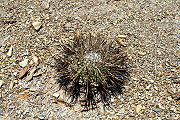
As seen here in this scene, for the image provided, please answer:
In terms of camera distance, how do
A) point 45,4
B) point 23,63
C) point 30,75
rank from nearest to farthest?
point 30,75
point 23,63
point 45,4

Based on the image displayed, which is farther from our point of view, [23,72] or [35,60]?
[35,60]

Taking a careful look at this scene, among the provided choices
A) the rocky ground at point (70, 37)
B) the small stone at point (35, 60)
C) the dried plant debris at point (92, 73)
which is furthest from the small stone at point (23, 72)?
the dried plant debris at point (92, 73)

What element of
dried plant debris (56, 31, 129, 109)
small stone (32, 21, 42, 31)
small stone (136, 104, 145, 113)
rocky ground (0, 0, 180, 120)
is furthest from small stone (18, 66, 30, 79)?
small stone (136, 104, 145, 113)

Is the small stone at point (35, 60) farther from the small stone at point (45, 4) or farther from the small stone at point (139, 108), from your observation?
the small stone at point (139, 108)

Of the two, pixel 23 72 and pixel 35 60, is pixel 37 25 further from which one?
pixel 23 72

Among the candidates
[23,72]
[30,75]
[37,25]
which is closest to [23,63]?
[23,72]

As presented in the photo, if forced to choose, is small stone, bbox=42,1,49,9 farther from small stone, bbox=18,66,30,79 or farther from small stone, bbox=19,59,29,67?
small stone, bbox=18,66,30,79

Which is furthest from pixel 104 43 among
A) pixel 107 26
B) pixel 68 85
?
pixel 68 85

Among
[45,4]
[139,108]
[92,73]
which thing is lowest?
[139,108]
